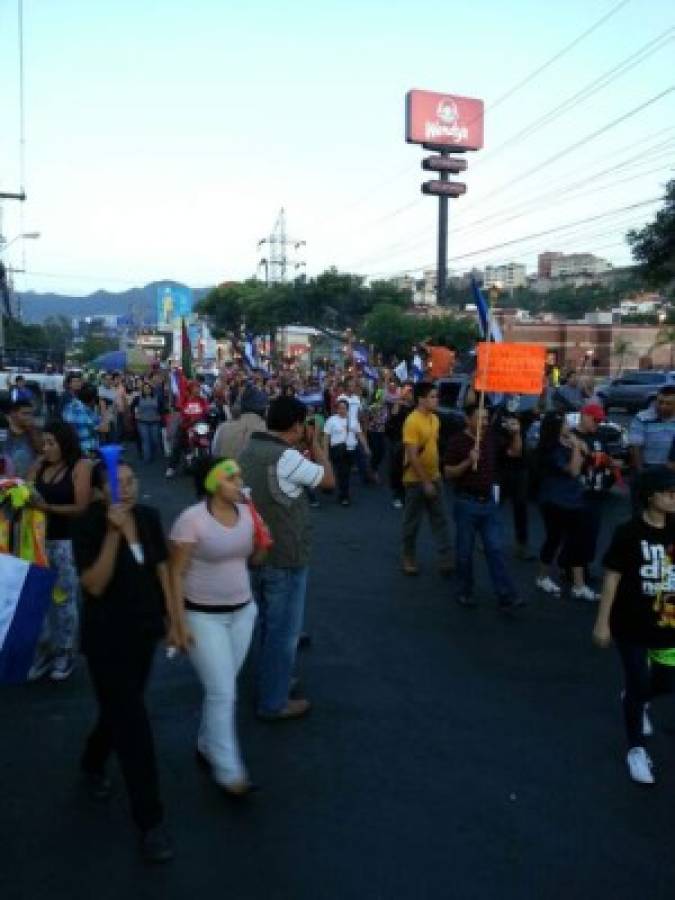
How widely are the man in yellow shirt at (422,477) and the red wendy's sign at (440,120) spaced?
3349 inches

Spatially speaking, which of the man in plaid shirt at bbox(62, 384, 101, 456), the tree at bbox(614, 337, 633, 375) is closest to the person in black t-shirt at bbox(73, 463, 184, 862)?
the man in plaid shirt at bbox(62, 384, 101, 456)

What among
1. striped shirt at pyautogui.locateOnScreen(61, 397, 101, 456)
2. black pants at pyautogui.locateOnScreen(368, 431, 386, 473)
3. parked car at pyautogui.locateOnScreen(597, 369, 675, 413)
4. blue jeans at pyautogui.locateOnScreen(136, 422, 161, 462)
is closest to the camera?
striped shirt at pyautogui.locateOnScreen(61, 397, 101, 456)

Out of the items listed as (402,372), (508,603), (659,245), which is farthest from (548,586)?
(659,245)

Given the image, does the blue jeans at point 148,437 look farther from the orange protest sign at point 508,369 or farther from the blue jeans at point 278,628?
the blue jeans at point 278,628

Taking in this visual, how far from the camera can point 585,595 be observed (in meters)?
7.35

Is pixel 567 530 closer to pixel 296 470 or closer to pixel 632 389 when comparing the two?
pixel 296 470

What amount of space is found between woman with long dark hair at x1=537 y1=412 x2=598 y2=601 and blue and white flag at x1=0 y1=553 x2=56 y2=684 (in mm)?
4175

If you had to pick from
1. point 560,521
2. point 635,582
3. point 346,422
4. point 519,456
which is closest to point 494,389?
point 519,456

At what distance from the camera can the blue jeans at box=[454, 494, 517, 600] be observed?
6.89 m

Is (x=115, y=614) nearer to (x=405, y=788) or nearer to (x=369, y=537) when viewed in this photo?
(x=405, y=788)

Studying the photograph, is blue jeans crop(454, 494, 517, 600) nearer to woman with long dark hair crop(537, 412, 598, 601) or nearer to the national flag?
woman with long dark hair crop(537, 412, 598, 601)

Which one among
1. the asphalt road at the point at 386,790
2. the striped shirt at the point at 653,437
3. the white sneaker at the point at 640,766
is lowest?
the asphalt road at the point at 386,790

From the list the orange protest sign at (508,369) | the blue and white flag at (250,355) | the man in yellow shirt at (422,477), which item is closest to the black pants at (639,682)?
→ the man in yellow shirt at (422,477)

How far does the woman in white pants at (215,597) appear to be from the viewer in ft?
12.7
